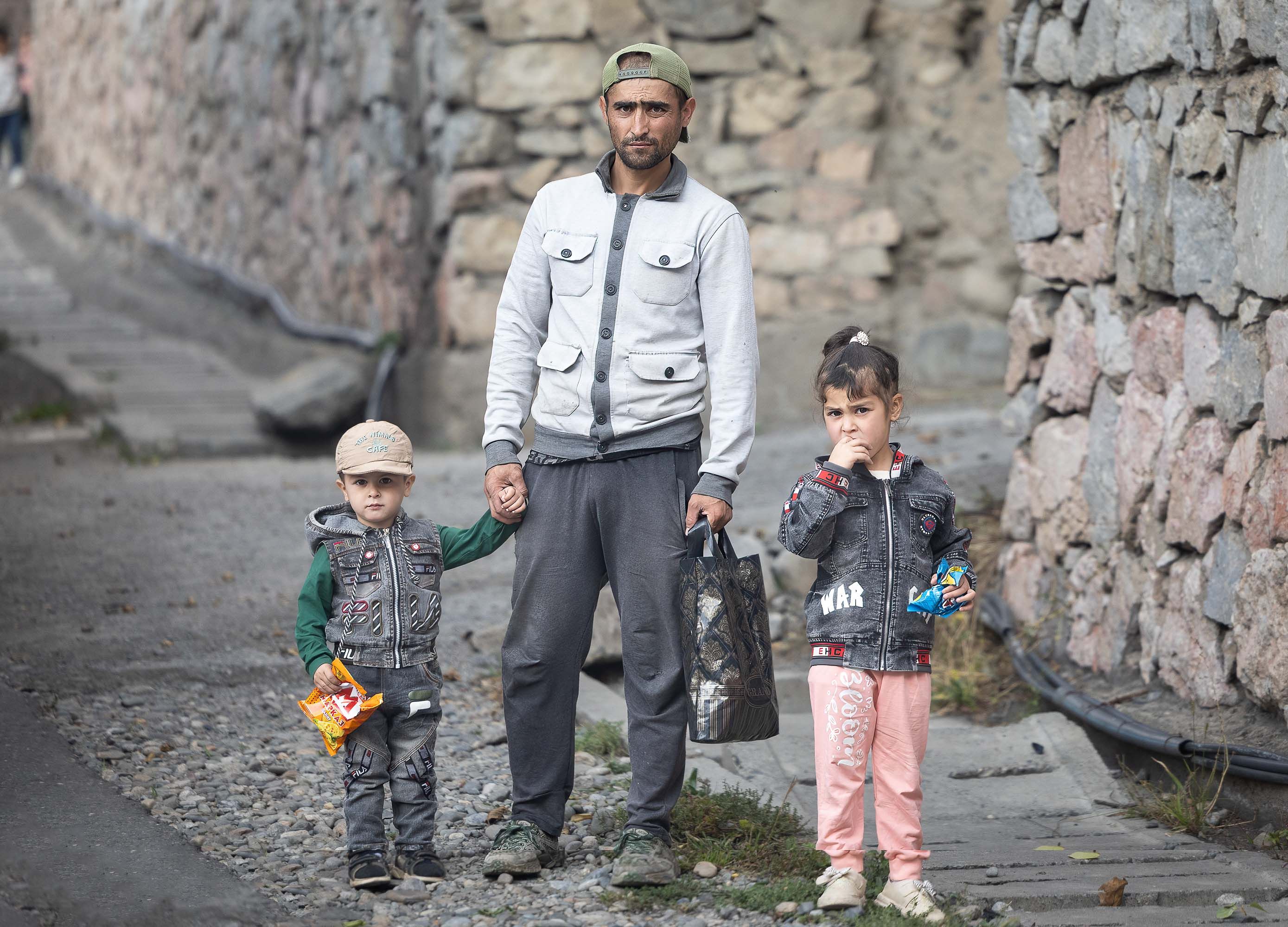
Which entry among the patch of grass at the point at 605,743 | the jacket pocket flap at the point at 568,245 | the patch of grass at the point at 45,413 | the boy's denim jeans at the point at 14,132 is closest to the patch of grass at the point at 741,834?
the patch of grass at the point at 605,743

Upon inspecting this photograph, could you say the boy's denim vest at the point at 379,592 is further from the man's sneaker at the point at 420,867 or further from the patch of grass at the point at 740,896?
the patch of grass at the point at 740,896

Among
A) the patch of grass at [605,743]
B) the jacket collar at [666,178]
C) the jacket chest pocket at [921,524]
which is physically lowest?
the patch of grass at [605,743]

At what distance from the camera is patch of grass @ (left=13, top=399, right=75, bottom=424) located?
8.78m

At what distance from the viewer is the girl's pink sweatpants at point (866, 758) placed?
2.91 metres

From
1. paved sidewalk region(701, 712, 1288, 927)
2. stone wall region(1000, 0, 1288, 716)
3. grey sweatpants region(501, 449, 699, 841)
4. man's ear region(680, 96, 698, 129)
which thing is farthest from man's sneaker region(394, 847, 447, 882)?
stone wall region(1000, 0, 1288, 716)

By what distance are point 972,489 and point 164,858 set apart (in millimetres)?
Answer: 3871

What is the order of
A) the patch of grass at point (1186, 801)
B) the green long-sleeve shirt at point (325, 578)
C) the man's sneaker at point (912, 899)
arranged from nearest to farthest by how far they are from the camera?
1. the man's sneaker at point (912, 899)
2. the green long-sleeve shirt at point (325, 578)
3. the patch of grass at point (1186, 801)

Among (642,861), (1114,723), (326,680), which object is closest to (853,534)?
(642,861)

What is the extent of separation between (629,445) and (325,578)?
73 centimetres

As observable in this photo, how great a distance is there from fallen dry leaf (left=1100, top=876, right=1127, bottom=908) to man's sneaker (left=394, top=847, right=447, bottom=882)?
1437 millimetres

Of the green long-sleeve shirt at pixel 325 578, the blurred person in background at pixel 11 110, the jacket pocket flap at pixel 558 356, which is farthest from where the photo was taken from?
the blurred person in background at pixel 11 110

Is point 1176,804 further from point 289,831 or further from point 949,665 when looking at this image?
point 289,831

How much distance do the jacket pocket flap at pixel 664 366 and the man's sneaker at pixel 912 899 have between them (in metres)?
1.18

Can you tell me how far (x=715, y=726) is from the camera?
Answer: 116 inches
